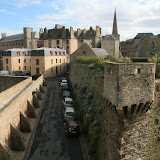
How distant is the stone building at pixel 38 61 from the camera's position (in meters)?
41.5

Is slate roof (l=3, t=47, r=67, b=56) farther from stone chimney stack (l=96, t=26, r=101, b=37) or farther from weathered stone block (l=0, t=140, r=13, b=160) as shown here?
weathered stone block (l=0, t=140, r=13, b=160)

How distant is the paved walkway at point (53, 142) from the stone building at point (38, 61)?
71.1 ft

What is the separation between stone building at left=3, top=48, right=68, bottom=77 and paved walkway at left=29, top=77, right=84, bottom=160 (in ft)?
71.1

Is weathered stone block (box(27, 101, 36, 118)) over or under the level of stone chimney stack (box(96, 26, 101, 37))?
under

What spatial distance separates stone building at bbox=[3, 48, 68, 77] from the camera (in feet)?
136

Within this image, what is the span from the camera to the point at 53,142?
1527 cm

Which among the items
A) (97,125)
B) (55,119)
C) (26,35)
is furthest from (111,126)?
(26,35)

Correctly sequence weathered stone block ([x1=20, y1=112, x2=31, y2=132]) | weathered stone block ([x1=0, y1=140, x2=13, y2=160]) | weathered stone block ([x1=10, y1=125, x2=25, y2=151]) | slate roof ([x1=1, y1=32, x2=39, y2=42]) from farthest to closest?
slate roof ([x1=1, y1=32, x2=39, y2=42]) → weathered stone block ([x1=20, y1=112, x2=31, y2=132]) → weathered stone block ([x1=10, y1=125, x2=25, y2=151]) → weathered stone block ([x1=0, y1=140, x2=13, y2=160])

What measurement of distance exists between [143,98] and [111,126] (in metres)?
2.68

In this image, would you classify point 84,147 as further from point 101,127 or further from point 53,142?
point 53,142

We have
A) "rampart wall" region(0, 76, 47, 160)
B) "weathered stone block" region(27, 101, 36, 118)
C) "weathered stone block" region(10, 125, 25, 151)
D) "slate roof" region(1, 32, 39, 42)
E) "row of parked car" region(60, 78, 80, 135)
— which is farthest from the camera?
"slate roof" region(1, 32, 39, 42)

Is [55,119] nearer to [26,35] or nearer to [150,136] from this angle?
[150,136]

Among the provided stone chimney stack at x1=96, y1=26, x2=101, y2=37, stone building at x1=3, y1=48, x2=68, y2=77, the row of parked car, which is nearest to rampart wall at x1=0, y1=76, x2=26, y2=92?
the row of parked car

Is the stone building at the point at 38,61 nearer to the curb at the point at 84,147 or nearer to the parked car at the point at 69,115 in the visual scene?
the parked car at the point at 69,115
